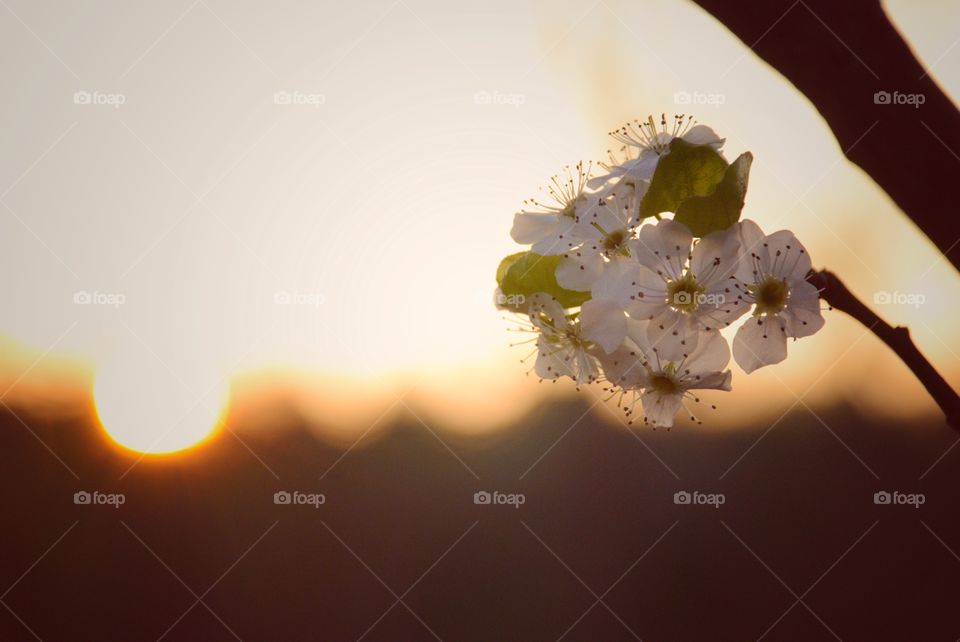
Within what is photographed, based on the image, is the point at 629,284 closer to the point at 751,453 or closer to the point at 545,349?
the point at 545,349

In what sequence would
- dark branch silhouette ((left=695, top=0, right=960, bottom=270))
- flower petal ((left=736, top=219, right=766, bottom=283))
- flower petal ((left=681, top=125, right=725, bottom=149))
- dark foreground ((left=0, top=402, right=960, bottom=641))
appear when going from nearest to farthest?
dark branch silhouette ((left=695, top=0, right=960, bottom=270)), flower petal ((left=736, top=219, right=766, bottom=283)), flower petal ((left=681, top=125, right=725, bottom=149)), dark foreground ((left=0, top=402, right=960, bottom=641))

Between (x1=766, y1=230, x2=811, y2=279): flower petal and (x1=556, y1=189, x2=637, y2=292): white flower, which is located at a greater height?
(x1=556, y1=189, x2=637, y2=292): white flower

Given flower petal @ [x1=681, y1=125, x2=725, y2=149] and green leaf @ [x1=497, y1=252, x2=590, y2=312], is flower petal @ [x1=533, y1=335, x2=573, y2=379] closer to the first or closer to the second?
green leaf @ [x1=497, y1=252, x2=590, y2=312]

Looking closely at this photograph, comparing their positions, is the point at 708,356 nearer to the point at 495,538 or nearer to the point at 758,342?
the point at 758,342

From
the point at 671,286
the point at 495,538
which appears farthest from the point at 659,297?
the point at 495,538

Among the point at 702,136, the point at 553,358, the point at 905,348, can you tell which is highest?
the point at 702,136

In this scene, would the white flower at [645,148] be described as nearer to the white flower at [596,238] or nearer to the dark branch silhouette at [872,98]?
the white flower at [596,238]

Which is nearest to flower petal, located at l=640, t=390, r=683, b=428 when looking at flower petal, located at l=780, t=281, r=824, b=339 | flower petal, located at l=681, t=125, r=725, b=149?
flower petal, located at l=780, t=281, r=824, b=339

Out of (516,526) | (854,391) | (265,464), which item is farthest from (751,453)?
(265,464)
